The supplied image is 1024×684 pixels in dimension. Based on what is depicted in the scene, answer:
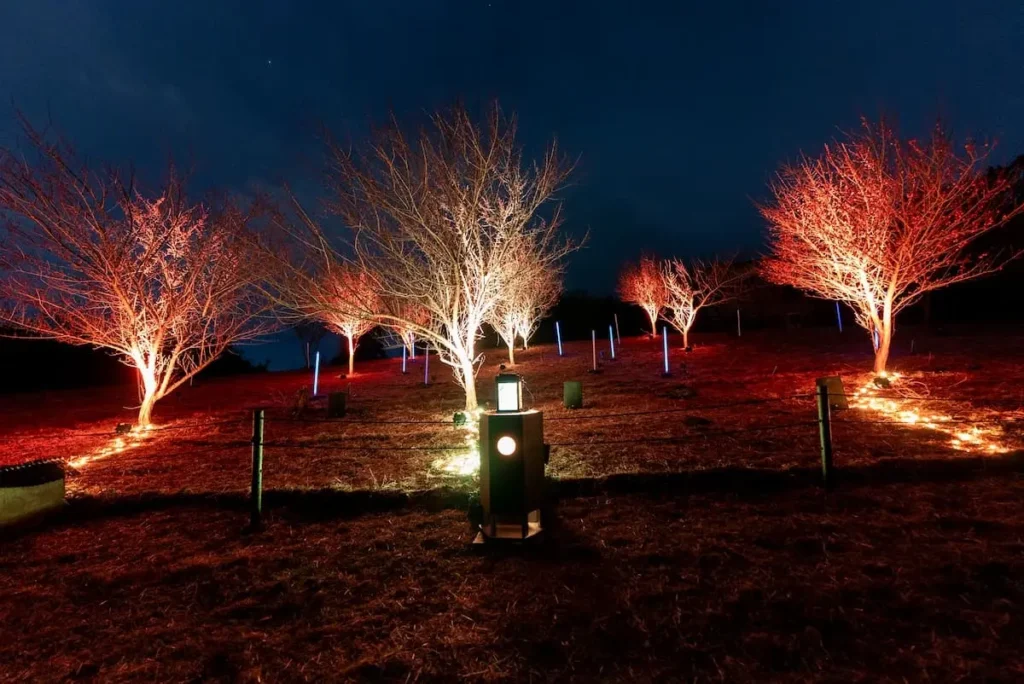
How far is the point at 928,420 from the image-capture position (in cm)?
748

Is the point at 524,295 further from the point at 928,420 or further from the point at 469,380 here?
the point at 928,420

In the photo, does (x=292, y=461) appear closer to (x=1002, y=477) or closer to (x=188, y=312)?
(x=188, y=312)

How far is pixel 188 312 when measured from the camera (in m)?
11.2

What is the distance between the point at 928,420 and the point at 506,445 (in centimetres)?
723

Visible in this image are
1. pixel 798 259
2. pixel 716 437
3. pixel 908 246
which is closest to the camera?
pixel 716 437

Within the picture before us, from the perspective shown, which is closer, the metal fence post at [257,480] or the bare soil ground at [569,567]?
the bare soil ground at [569,567]

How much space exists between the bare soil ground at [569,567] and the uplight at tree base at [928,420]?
0.58 ft

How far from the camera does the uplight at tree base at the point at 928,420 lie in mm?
6159

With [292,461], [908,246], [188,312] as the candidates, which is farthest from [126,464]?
[908,246]

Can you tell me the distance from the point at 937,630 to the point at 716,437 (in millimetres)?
4643

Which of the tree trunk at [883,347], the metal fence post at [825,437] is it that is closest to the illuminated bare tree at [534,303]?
the tree trunk at [883,347]

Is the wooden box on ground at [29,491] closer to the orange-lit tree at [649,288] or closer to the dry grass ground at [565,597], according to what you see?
the dry grass ground at [565,597]

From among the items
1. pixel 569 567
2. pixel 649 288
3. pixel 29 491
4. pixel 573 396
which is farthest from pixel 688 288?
pixel 29 491

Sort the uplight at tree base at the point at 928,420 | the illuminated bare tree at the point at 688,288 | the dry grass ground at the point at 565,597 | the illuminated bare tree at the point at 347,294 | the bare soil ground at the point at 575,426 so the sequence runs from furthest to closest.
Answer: the illuminated bare tree at the point at 688,288
the illuminated bare tree at the point at 347,294
the bare soil ground at the point at 575,426
the uplight at tree base at the point at 928,420
the dry grass ground at the point at 565,597
